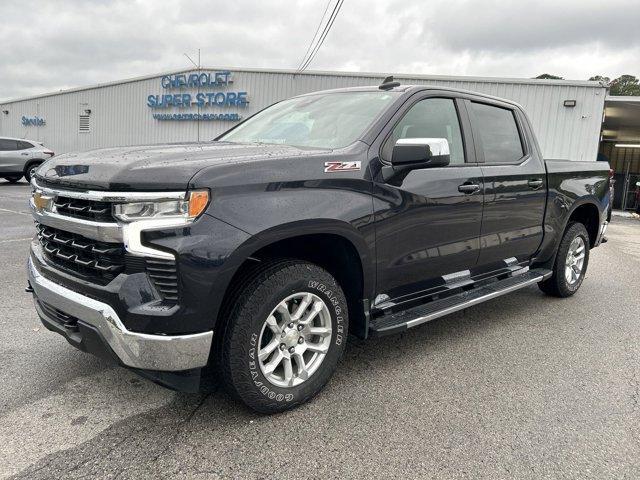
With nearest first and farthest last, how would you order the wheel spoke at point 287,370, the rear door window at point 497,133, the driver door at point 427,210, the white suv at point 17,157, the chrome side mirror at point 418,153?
the wheel spoke at point 287,370 → the chrome side mirror at point 418,153 → the driver door at point 427,210 → the rear door window at point 497,133 → the white suv at point 17,157

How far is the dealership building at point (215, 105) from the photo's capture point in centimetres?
1587

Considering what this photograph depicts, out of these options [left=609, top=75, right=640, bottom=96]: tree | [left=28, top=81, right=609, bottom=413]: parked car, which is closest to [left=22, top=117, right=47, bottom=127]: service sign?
[left=28, top=81, right=609, bottom=413]: parked car

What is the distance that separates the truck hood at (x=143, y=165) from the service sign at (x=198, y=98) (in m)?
17.8

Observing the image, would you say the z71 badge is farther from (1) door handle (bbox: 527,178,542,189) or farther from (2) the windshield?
(1) door handle (bbox: 527,178,542,189)

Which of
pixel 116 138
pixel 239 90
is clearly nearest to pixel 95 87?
pixel 116 138

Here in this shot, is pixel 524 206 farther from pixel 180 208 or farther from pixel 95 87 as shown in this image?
pixel 95 87

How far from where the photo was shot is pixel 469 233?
12.2 ft

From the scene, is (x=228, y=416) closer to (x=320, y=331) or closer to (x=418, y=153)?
(x=320, y=331)

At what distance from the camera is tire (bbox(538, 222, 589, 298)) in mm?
5086

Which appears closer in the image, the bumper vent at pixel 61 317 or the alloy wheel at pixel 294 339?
the bumper vent at pixel 61 317

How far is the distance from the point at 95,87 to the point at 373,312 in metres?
26.2

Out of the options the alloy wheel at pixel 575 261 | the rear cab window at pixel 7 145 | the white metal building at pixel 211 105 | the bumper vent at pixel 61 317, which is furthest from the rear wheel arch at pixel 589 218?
the rear cab window at pixel 7 145

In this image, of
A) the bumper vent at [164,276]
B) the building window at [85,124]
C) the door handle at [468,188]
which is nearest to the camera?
the bumper vent at [164,276]

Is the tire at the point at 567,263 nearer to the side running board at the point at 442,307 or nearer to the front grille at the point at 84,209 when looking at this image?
the side running board at the point at 442,307
